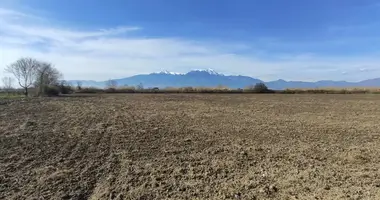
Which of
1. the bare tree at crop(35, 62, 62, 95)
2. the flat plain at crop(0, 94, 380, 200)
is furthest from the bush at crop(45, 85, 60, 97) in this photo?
the flat plain at crop(0, 94, 380, 200)

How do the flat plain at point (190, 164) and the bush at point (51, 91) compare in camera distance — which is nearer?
the flat plain at point (190, 164)

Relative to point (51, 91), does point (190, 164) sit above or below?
below

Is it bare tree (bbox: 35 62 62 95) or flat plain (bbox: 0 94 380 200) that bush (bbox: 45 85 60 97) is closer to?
bare tree (bbox: 35 62 62 95)

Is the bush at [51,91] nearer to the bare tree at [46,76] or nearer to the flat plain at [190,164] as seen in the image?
the bare tree at [46,76]

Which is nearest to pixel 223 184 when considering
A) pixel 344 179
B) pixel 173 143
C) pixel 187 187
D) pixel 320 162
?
pixel 187 187

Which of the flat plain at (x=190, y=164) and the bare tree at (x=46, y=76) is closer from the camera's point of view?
the flat plain at (x=190, y=164)

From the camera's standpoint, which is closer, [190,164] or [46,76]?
[190,164]

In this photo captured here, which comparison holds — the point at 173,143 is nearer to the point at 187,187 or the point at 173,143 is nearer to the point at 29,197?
the point at 187,187

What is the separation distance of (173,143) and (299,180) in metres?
6.39

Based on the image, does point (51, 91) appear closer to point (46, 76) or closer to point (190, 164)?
point (46, 76)

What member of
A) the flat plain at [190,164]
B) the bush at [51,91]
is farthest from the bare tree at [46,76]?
the flat plain at [190,164]

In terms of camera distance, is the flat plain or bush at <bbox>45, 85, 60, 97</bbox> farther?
bush at <bbox>45, 85, 60, 97</bbox>

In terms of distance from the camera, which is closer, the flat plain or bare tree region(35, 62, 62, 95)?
the flat plain

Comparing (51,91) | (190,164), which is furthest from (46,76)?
(190,164)
